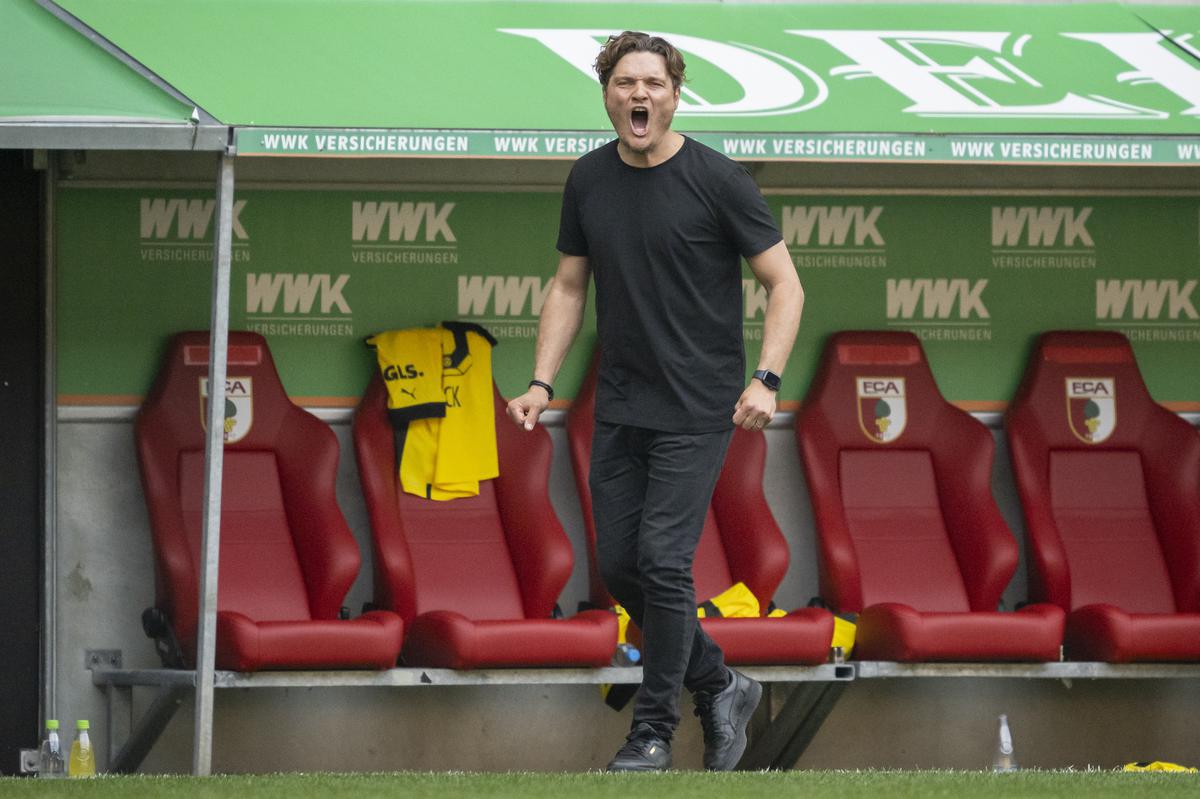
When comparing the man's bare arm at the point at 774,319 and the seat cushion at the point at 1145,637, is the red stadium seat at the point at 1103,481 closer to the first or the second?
the seat cushion at the point at 1145,637

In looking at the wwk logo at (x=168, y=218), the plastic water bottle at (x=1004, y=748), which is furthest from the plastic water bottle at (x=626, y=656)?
the wwk logo at (x=168, y=218)

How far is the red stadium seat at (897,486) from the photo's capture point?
245 inches

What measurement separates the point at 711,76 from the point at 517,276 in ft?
3.90

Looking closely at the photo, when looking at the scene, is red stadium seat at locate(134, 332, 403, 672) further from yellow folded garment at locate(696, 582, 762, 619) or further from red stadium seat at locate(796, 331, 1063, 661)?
red stadium seat at locate(796, 331, 1063, 661)

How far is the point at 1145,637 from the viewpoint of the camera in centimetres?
583

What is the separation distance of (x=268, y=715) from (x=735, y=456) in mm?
1537

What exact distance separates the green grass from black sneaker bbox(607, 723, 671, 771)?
4.8 inches

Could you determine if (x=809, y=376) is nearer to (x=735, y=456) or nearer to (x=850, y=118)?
(x=735, y=456)

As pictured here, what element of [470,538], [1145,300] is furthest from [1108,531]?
[470,538]

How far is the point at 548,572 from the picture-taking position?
5977 mm

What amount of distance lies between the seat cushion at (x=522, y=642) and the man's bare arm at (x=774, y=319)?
1681mm

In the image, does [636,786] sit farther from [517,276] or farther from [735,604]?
[517,276]

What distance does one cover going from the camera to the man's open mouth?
3953mm

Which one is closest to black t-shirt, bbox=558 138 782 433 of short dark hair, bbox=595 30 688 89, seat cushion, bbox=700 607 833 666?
short dark hair, bbox=595 30 688 89
